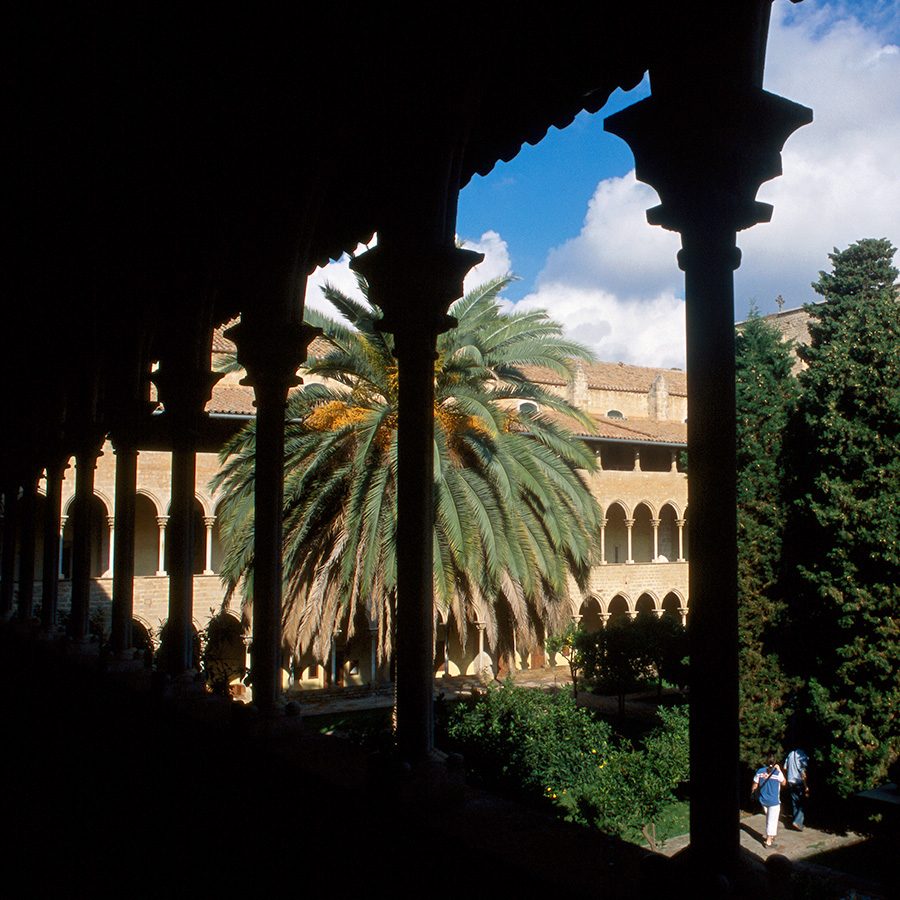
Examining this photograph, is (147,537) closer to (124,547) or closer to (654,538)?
(654,538)

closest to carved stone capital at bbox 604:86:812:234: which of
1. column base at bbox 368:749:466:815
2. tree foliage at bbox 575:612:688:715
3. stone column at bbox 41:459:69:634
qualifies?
column base at bbox 368:749:466:815

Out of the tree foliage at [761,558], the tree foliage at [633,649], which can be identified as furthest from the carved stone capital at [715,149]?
the tree foliage at [633,649]

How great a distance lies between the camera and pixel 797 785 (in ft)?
46.3

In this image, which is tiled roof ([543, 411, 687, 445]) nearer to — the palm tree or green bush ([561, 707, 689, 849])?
the palm tree

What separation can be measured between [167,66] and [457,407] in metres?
9.15

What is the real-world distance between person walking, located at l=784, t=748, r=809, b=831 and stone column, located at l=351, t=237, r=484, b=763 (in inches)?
460

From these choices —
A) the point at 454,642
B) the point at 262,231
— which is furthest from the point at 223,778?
the point at 454,642

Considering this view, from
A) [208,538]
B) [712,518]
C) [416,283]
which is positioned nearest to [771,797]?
[416,283]

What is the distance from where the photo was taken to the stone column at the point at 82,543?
9.41m

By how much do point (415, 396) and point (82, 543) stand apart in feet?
21.1

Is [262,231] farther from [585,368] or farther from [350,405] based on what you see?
[585,368]

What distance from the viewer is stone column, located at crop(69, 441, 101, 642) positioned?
941 centimetres

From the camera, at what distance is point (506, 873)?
2.94 metres

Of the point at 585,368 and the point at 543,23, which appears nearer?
the point at 543,23
